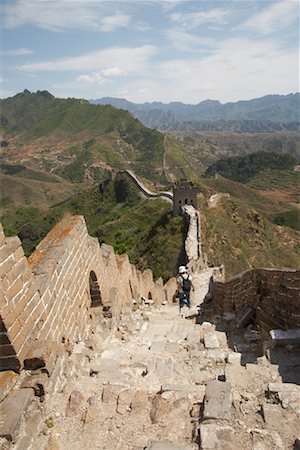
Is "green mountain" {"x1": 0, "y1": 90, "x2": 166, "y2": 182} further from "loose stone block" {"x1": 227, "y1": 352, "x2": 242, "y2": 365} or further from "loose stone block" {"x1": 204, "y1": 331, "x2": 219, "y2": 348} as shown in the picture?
"loose stone block" {"x1": 227, "y1": 352, "x2": 242, "y2": 365}

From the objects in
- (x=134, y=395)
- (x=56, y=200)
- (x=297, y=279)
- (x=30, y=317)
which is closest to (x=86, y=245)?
(x=30, y=317)

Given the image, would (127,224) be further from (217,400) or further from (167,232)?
(217,400)

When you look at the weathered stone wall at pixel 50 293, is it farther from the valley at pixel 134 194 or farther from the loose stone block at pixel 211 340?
the valley at pixel 134 194

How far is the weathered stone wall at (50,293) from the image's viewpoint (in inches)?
187

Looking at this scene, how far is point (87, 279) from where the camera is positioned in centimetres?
805

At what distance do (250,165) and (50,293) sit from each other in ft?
449

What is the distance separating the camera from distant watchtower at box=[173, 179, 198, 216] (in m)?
40.7

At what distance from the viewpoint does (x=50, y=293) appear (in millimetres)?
5852

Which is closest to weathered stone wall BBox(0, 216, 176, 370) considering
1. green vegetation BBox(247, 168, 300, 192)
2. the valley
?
the valley

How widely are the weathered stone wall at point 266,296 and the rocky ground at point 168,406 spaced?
6.13 ft

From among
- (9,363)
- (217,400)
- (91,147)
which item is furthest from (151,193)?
(91,147)

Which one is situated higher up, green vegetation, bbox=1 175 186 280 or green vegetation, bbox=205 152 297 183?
green vegetation, bbox=1 175 186 280

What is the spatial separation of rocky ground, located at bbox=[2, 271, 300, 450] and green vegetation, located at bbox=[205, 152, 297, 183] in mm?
127684

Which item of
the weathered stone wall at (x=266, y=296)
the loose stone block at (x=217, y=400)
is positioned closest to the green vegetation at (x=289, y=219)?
the weathered stone wall at (x=266, y=296)
